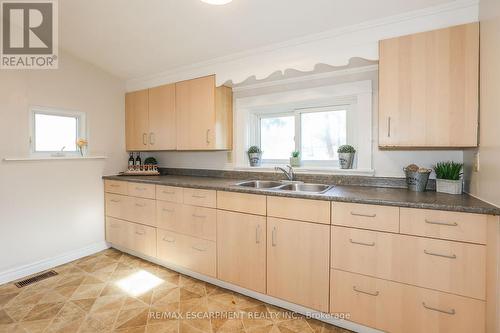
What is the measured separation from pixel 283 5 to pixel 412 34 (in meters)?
0.90

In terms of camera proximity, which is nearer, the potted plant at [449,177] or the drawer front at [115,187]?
the potted plant at [449,177]

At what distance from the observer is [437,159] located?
6.32 feet

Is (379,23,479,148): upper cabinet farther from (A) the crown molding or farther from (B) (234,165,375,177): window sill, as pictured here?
(B) (234,165,375,177): window sill

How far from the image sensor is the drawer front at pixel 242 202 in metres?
1.94

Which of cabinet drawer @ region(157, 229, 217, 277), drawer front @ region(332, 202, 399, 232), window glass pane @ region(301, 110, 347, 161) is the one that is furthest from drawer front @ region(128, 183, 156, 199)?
drawer front @ region(332, 202, 399, 232)

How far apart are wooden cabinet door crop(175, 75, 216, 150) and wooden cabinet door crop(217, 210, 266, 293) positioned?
0.91 metres

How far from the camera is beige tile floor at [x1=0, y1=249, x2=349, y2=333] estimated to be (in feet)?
5.71

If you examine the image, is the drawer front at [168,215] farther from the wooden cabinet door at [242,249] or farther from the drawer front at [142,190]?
the wooden cabinet door at [242,249]

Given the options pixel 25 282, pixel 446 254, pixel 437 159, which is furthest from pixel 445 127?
pixel 25 282

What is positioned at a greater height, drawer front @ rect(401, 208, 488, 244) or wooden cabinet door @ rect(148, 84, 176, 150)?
wooden cabinet door @ rect(148, 84, 176, 150)

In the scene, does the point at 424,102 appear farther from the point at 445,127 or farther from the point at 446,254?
the point at 446,254

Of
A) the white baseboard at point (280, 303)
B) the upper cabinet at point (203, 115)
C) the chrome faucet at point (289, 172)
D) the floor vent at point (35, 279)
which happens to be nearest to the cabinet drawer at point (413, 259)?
the white baseboard at point (280, 303)

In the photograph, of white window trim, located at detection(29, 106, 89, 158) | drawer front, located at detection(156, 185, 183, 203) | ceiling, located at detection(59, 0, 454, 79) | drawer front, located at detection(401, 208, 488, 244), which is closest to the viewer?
drawer front, located at detection(401, 208, 488, 244)

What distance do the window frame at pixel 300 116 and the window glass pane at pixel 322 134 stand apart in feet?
0.10
